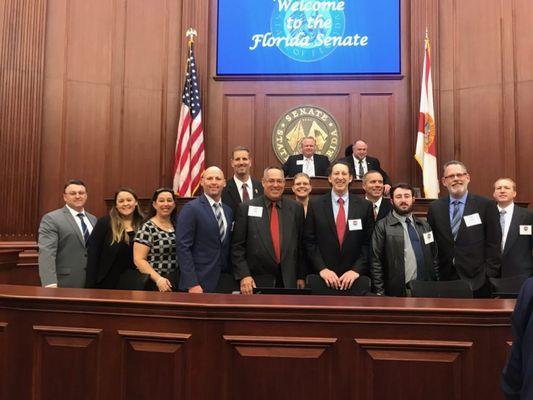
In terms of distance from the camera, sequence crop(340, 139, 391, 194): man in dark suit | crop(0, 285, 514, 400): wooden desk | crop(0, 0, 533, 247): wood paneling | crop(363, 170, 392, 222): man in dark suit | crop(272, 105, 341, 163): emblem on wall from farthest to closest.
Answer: crop(272, 105, 341, 163): emblem on wall
crop(0, 0, 533, 247): wood paneling
crop(340, 139, 391, 194): man in dark suit
crop(363, 170, 392, 222): man in dark suit
crop(0, 285, 514, 400): wooden desk

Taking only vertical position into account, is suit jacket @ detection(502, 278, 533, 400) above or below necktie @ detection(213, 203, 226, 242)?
below

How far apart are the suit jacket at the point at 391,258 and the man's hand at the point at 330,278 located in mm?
278

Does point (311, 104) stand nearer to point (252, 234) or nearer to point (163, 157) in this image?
point (163, 157)

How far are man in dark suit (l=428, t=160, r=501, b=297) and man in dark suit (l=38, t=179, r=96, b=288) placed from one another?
246 cm

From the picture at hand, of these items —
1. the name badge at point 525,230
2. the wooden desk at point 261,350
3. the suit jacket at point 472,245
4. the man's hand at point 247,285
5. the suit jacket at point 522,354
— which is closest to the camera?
the suit jacket at point 522,354

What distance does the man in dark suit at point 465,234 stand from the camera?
136 inches

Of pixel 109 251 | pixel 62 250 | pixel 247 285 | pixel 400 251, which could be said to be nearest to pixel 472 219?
pixel 400 251

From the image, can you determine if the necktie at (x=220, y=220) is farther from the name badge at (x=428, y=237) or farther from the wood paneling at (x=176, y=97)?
the wood paneling at (x=176, y=97)

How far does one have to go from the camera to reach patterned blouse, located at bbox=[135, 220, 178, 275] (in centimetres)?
341

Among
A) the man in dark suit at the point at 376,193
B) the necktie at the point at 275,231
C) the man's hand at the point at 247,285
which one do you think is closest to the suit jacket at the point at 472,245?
the man in dark suit at the point at 376,193

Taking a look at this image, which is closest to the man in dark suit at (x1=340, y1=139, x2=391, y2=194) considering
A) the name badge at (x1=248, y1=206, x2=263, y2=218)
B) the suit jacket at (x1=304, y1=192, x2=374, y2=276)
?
the suit jacket at (x1=304, y1=192, x2=374, y2=276)

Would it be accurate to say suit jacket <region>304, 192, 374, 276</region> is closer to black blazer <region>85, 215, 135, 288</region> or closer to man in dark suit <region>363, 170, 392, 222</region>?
man in dark suit <region>363, 170, 392, 222</region>

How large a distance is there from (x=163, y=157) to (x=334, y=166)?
11.7 feet

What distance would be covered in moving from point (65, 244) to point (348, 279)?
1966mm
